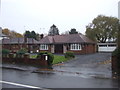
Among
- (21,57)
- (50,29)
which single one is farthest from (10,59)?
(50,29)

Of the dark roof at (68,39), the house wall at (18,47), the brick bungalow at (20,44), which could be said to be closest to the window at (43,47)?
the dark roof at (68,39)

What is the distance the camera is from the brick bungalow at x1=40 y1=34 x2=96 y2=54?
129 ft

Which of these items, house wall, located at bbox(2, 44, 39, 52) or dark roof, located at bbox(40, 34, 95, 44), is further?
house wall, located at bbox(2, 44, 39, 52)

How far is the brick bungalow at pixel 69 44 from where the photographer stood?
39.4 m

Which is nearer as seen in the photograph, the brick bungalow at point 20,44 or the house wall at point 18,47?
the house wall at point 18,47

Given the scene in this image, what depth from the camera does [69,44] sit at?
40.8 meters

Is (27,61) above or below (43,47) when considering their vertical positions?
below

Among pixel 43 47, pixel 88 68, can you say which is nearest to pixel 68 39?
pixel 43 47

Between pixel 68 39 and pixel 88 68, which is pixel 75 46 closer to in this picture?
pixel 68 39

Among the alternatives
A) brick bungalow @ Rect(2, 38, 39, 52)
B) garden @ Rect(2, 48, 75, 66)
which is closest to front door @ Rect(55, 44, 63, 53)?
brick bungalow @ Rect(2, 38, 39, 52)

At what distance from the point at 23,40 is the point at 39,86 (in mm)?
43032

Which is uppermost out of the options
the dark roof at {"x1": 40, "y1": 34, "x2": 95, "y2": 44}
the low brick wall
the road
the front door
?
the dark roof at {"x1": 40, "y1": 34, "x2": 95, "y2": 44}

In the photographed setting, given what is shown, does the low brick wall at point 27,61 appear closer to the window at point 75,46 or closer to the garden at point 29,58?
the garden at point 29,58

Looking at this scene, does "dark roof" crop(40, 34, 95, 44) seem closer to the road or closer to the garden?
the garden
